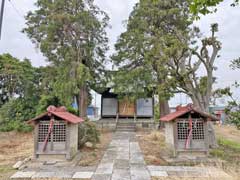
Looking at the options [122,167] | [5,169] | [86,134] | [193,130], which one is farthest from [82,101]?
[122,167]

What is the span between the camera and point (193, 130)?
8336 millimetres

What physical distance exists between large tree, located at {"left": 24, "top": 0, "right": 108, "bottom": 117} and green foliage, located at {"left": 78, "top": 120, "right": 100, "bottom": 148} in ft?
16.5

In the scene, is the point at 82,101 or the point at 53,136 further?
the point at 82,101

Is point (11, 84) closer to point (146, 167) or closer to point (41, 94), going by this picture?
point (41, 94)

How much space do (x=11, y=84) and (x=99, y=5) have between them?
8857mm

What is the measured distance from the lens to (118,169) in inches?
261

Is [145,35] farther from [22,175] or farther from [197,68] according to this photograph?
[22,175]

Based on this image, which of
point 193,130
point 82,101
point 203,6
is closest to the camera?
point 203,6

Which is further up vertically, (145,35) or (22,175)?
(145,35)

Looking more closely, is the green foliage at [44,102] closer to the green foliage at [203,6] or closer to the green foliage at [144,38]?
the green foliage at [144,38]

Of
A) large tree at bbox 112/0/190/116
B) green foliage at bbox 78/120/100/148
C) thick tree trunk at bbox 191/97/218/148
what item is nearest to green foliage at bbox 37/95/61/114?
large tree at bbox 112/0/190/116

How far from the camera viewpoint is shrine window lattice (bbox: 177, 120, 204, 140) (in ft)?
27.3

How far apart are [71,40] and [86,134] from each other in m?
8.75

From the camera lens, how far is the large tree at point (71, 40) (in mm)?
15211
